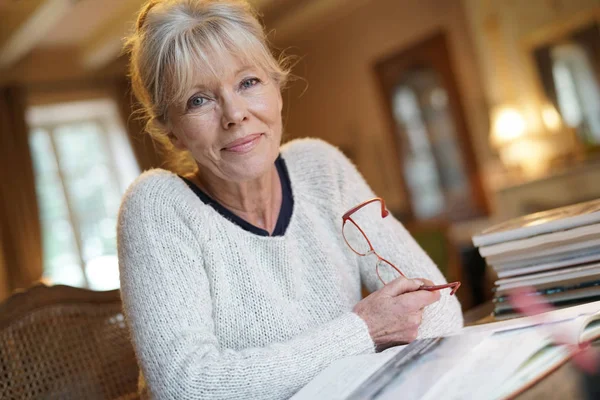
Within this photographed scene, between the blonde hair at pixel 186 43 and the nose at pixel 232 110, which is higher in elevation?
the blonde hair at pixel 186 43

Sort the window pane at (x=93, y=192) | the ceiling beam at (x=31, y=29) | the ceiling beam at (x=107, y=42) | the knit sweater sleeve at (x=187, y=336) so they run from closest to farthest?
the knit sweater sleeve at (x=187, y=336), the ceiling beam at (x=31, y=29), the ceiling beam at (x=107, y=42), the window pane at (x=93, y=192)

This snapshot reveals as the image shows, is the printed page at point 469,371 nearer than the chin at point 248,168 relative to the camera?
Yes

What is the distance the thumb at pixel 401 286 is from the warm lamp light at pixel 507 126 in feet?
15.5

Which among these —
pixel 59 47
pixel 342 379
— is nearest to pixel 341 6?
pixel 59 47

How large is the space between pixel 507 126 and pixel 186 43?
15.7ft

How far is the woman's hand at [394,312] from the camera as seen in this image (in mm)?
1109

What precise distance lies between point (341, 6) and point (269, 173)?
6.20 metres

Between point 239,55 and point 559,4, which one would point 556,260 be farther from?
point 559,4

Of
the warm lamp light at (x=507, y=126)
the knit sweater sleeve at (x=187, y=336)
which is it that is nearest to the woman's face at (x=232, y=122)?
the knit sweater sleeve at (x=187, y=336)

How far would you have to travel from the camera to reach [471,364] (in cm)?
73

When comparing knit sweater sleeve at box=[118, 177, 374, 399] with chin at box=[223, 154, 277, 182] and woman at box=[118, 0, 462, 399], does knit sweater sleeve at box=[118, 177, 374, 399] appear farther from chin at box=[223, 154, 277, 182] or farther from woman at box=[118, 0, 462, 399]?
chin at box=[223, 154, 277, 182]

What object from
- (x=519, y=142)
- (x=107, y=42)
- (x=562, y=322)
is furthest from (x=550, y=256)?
(x=107, y=42)

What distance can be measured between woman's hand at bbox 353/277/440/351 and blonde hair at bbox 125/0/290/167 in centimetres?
49

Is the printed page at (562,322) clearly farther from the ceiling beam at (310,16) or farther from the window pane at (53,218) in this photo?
the window pane at (53,218)
